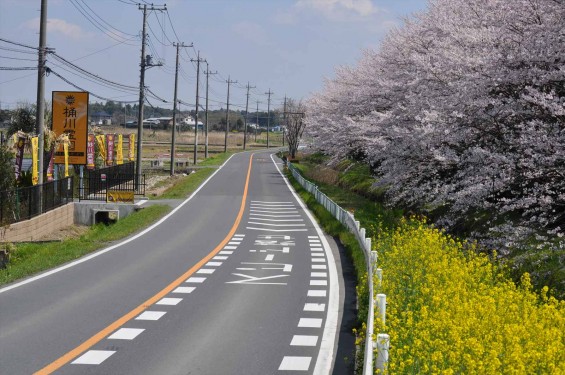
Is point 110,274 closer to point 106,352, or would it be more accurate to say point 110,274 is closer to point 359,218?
point 106,352

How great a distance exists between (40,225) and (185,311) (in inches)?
845

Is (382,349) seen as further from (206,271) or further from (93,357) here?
(206,271)

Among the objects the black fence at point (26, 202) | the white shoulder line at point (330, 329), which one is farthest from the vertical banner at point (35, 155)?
the white shoulder line at point (330, 329)

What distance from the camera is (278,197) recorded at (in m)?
44.8

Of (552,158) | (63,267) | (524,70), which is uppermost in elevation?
(524,70)

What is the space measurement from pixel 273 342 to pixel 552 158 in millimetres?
5844

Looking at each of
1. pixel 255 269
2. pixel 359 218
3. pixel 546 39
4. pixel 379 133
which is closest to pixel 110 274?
pixel 255 269

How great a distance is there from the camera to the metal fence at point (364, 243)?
25.2 feet

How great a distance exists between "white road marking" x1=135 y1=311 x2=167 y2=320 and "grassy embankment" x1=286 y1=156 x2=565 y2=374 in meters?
3.91

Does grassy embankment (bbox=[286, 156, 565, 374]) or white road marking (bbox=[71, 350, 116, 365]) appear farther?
white road marking (bbox=[71, 350, 116, 365])

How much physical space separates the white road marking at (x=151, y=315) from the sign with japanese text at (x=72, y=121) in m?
26.4

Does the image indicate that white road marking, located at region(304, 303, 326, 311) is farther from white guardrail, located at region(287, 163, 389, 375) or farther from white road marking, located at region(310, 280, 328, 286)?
white road marking, located at region(310, 280, 328, 286)

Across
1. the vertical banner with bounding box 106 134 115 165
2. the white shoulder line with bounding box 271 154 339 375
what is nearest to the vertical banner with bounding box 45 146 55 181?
the vertical banner with bounding box 106 134 115 165

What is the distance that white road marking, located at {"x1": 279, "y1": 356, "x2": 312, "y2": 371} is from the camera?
9922 mm
